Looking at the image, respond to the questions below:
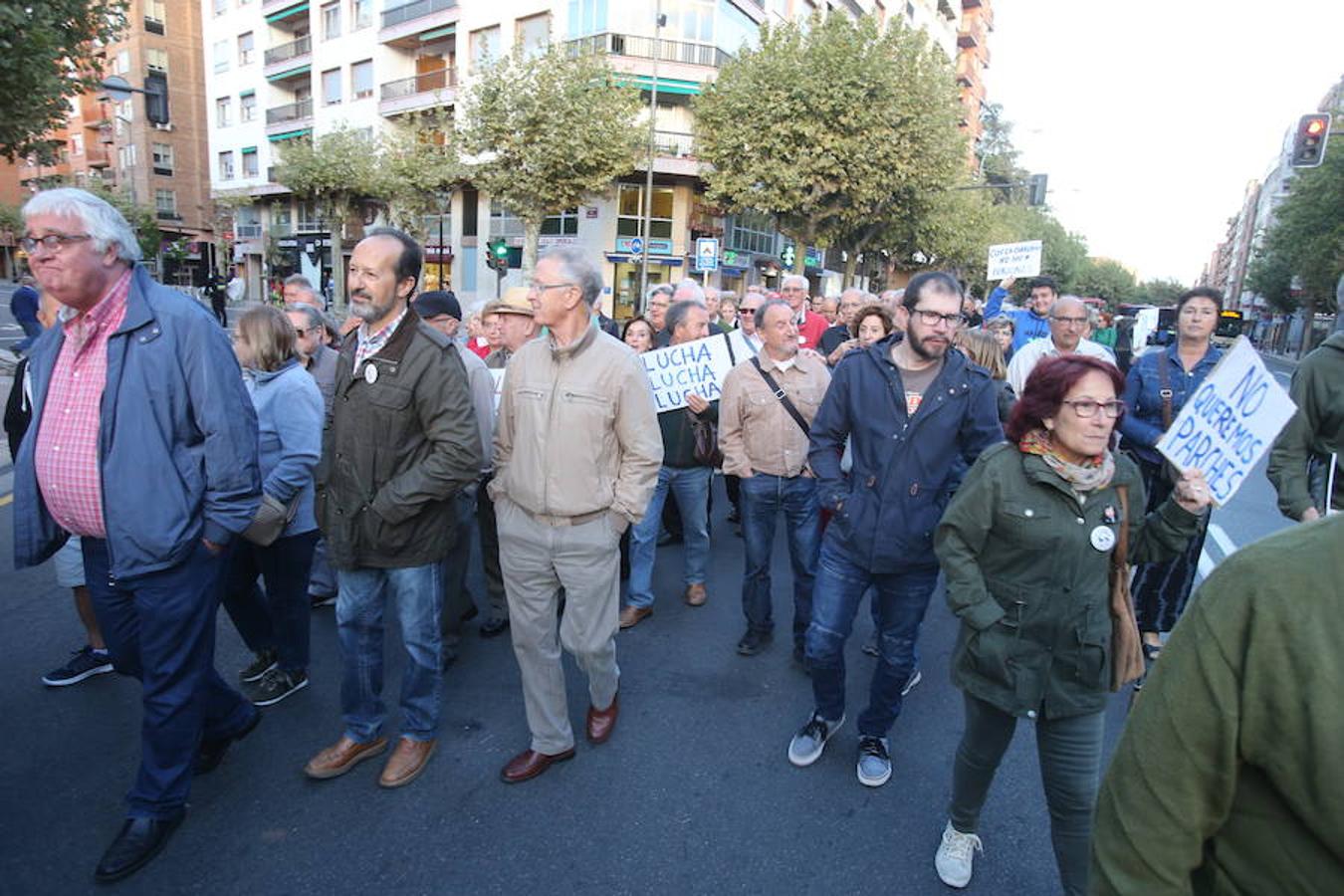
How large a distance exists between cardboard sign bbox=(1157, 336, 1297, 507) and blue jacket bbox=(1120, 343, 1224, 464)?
5.47 ft

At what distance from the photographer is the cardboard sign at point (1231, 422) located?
2.43 meters

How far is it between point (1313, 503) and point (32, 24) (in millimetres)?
12651

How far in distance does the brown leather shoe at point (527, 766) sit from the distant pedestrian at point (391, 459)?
39 cm

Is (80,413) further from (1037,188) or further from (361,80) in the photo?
(361,80)

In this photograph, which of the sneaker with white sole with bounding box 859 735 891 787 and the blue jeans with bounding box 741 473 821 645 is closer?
the sneaker with white sole with bounding box 859 735 891 787

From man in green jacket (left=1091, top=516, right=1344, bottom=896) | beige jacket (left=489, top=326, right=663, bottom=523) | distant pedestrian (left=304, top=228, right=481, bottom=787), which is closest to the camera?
man in green jacket (left=1091, top=516, right=1344, bottom=896)

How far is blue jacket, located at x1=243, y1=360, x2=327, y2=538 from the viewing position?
3402mm

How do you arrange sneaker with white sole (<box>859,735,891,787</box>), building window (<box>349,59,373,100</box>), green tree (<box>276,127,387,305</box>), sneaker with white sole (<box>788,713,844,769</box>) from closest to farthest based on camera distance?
sneaker with white sole (<box>859,735,891,787</box>), sneaker with white sole (<box>788,713,844,769</box>), green tree (<box>276,127,387,305</box>), building window (<box>349,59,373,100</box>)

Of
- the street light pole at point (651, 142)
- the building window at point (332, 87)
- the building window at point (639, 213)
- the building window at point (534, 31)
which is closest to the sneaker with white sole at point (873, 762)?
the street light pole at point (651, 142)

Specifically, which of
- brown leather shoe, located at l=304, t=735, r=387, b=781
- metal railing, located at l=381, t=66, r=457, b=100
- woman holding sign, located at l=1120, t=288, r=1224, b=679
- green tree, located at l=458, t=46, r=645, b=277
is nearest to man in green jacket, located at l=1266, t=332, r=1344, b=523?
woman holding sign, located at l=1120, t=288, r=1224, b=679

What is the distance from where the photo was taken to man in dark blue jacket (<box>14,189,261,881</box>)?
7.95 feet

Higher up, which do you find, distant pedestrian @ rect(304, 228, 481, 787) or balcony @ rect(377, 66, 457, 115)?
balcony @ rect(377, 66, 457, 115)

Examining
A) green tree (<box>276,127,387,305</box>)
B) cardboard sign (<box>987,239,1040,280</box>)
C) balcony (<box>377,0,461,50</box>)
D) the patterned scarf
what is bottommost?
the patterned scarf

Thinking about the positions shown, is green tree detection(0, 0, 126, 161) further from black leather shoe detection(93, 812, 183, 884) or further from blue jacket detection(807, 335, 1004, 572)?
blue jacket detection(807, 335, 1004, 572)
